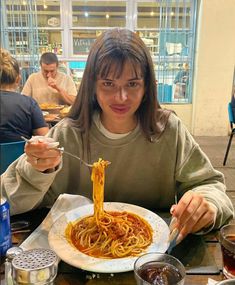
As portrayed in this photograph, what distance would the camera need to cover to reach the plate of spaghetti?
0.87 meters

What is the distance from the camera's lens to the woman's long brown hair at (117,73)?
4.07 feet

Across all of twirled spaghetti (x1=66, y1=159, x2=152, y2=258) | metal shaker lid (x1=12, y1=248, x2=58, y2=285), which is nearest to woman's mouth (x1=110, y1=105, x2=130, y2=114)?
twirled spaghetti (x1=66, y1=159, x2=152, y2=258)

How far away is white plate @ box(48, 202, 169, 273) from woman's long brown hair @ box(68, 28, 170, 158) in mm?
344

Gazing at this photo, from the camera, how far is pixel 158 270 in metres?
0.77

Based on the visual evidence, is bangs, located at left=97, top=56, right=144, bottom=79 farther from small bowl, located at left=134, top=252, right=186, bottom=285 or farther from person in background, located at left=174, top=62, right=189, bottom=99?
person in background, located at left=174, top=62, right=189, bottom=99

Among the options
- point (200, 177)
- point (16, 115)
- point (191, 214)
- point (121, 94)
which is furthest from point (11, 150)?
point (191, 214)

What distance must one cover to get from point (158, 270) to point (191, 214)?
242 mm

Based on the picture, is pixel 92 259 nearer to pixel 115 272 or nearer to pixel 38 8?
pixel 115 272

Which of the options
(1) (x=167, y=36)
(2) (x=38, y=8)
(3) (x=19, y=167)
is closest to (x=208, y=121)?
(1) (x=167, y=36)

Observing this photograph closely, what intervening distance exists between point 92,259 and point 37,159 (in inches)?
13.6

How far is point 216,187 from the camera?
3.88 ft

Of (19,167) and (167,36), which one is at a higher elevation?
(167,36)

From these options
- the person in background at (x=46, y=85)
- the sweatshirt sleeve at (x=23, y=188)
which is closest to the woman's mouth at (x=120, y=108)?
the sweatshirt sleeve at (x=23, y=188)

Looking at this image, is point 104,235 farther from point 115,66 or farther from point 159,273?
point 115,66
